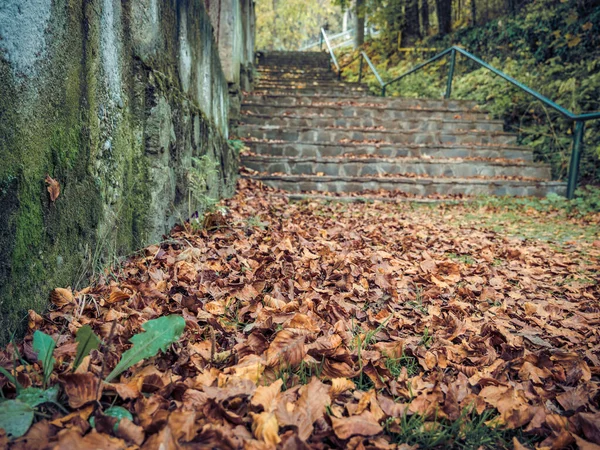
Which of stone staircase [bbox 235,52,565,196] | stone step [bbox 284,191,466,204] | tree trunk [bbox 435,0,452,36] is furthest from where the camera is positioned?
tree trunk [bbox 435,0,452,36]

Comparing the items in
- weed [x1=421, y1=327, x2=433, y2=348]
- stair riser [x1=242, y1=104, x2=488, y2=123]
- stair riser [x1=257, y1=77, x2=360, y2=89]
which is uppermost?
stair riser [x1=257, y1=77, x2=360, y2=89]

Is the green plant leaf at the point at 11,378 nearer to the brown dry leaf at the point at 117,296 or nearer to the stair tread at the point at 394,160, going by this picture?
the brown dry leaf at the point at 117,296

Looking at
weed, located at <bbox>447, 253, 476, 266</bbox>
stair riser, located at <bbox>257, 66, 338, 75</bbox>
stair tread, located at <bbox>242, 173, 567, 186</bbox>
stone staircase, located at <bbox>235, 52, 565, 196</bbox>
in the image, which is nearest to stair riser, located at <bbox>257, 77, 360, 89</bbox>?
stair riser, located at <bbox>257, 66, 338, 75</bbox>

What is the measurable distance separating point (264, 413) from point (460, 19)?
1301cm

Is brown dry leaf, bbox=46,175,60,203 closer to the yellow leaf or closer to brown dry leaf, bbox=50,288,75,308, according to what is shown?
brown dry leaf, bbox=50,288,75,308

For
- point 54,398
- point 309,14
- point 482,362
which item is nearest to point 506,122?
point 482,362

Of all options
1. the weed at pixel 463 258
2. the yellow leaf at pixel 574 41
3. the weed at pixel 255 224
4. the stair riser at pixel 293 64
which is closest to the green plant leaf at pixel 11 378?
the weed at pixel 255 224

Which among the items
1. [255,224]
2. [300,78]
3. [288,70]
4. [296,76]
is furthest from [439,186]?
[288,70]

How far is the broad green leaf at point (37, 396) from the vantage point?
786mm

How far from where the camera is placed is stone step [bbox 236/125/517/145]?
5.92 m

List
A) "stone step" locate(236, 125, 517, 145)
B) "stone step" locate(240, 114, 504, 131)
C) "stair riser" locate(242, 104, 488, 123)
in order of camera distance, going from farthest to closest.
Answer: "stair riser" locate(242, 104, 488, 123)
"stone step" locate(240, 114, 504, 131)
"stone step" locate(236, 125, 517, 145)

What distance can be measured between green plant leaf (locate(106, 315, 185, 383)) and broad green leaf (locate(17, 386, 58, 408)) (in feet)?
0.37

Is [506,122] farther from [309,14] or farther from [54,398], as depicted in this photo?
[309,14]

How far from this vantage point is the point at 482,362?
1.24 m
